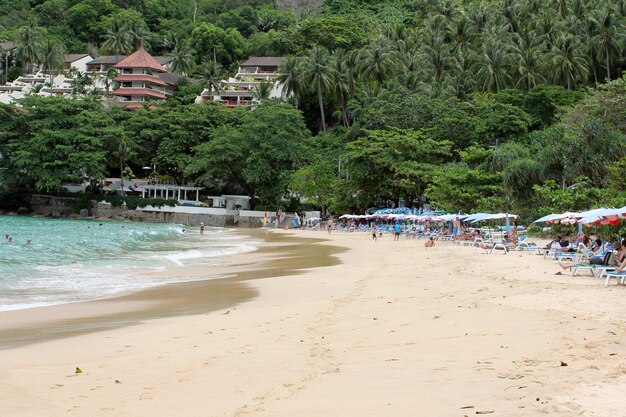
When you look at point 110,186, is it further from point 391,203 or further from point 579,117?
point 579,117

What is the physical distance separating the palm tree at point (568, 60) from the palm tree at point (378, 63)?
680 inches

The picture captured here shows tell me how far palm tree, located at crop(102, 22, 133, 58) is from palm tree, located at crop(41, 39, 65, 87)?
7896mm

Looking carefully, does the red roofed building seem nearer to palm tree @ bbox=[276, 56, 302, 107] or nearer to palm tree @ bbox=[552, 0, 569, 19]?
palm tree @ bbox=[276, 56, 302, 107]

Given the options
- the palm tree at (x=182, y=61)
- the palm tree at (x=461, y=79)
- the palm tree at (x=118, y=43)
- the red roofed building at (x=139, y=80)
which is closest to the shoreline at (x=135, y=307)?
the palm tree at (x=461, y=79)

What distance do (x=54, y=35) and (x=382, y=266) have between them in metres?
110

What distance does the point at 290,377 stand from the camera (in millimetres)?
6863

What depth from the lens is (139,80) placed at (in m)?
89.2

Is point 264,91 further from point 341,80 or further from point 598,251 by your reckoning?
point 598,251

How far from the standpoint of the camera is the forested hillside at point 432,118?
4094 centimetres

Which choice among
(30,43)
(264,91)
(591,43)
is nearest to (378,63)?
(264,91)

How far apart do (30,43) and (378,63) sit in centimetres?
5745

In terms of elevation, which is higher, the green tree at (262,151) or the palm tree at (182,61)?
the palm tree at (182,61)

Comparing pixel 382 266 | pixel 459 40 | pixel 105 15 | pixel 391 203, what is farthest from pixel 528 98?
pixel 105 15

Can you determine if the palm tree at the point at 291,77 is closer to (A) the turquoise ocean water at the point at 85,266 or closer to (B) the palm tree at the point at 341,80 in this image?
(B) the palm tree at the point at 341,80
